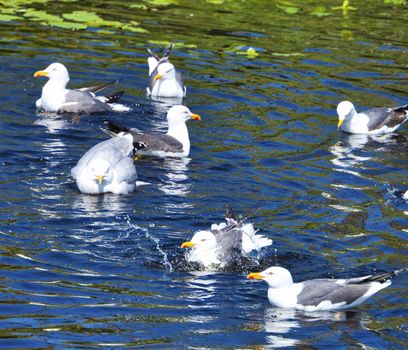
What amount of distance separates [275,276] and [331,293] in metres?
0.63

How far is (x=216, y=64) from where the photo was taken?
2269 cm

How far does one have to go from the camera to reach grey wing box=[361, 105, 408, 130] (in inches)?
759

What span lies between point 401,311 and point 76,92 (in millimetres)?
9415

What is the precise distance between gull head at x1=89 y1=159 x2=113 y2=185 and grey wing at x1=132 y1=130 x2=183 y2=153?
6.64ft

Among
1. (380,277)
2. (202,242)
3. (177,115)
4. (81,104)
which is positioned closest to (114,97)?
(81,104)

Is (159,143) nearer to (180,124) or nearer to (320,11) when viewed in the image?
(180,124)

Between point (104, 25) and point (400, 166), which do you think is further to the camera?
point (104, 25)

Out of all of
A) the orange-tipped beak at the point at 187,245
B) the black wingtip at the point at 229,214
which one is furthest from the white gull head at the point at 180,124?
the orange-tipped beak at the point at 187,245

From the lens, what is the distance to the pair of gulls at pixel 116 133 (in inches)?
594

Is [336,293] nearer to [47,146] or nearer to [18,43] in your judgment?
[47,146]

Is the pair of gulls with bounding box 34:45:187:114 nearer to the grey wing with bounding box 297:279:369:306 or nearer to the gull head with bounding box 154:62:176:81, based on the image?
the gull head with bounding box 154:62:176:81

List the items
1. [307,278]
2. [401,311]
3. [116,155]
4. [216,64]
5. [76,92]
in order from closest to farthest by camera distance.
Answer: [401,311] < [307,278] < [116,155] < [76,92] < [216,64]

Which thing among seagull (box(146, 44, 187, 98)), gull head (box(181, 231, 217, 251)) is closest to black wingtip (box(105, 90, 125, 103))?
seagull (box(146, 44, 187, 98))

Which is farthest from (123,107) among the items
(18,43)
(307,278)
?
(307,278)
